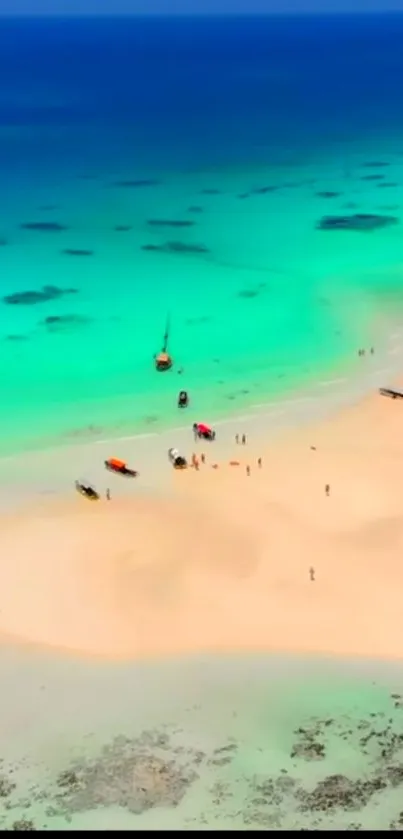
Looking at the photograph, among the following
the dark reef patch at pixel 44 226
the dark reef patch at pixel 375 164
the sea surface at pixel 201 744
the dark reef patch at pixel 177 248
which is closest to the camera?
the sea surface at pixel 201 744

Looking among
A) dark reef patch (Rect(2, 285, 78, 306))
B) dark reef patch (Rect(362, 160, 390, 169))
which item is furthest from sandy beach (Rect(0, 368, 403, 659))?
dark reef patch (Rect(362, 160, 390, 169))

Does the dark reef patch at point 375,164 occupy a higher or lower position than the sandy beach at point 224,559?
higher

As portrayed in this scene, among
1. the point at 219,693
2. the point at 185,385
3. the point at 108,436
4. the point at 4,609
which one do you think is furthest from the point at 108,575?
the point at 185,385

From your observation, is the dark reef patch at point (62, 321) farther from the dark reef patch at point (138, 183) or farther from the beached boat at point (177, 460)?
the dark reef patch at point (138, 183)

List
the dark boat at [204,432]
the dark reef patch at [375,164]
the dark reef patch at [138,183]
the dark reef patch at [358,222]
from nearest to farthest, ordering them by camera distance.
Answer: the dark boat at [204,432] → the dark reef patch at [358,222] → the dark reef patch at [138,183] → the dark reef patch at [375,164]

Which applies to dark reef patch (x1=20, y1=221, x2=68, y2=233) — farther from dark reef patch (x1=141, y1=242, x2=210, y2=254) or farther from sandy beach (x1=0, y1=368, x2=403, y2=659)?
sandy beach (x1=0, y1=368, x2=403, y2=659)

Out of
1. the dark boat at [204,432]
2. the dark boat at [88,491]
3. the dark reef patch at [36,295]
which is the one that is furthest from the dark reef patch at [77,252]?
the dark boat at [88,491]

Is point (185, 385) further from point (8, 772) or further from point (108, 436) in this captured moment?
point (8, 772)
